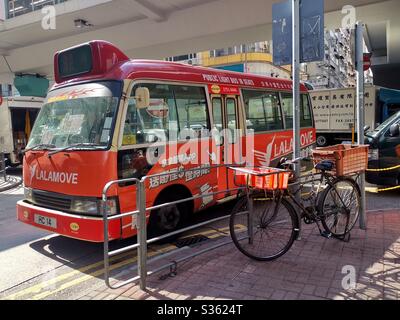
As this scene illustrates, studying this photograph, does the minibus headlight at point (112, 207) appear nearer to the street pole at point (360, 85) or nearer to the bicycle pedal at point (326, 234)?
the bicycle pedal at point (326, 234)

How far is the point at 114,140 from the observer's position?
440 centimetres

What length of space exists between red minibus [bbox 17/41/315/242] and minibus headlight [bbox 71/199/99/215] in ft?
0.04

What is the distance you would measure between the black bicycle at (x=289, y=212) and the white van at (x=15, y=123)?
1076 centimetres

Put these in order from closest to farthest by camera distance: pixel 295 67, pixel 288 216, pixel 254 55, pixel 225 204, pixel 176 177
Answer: pixel 288 216, pixel 295 67, pixel 176 177, pixel 225 204, pixel 254 55

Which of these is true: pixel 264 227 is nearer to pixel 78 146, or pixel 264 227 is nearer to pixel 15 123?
pixel 78 146

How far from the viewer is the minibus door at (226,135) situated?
6083 millimetres

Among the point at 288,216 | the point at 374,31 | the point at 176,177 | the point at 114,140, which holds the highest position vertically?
the point at 374,31

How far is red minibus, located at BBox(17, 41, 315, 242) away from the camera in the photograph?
4395mm

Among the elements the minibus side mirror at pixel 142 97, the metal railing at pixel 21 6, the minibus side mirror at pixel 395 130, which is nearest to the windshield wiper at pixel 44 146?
the minibus side mirror at pixel 142 97

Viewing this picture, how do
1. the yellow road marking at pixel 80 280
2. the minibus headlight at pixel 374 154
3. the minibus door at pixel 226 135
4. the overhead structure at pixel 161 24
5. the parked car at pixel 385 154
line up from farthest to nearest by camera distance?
the overhead structure at pixel 161 24 → the minibus headlight at pixel 374 154 → the parked car at pixel 385 154 → the minibus door at pixel 226 135 → the yellow road marking at pixel 80 280

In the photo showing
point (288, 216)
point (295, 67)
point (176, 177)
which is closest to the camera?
point (288, 216)

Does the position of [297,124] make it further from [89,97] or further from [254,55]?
[254,55]

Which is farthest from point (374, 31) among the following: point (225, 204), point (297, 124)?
point (297, 124)
